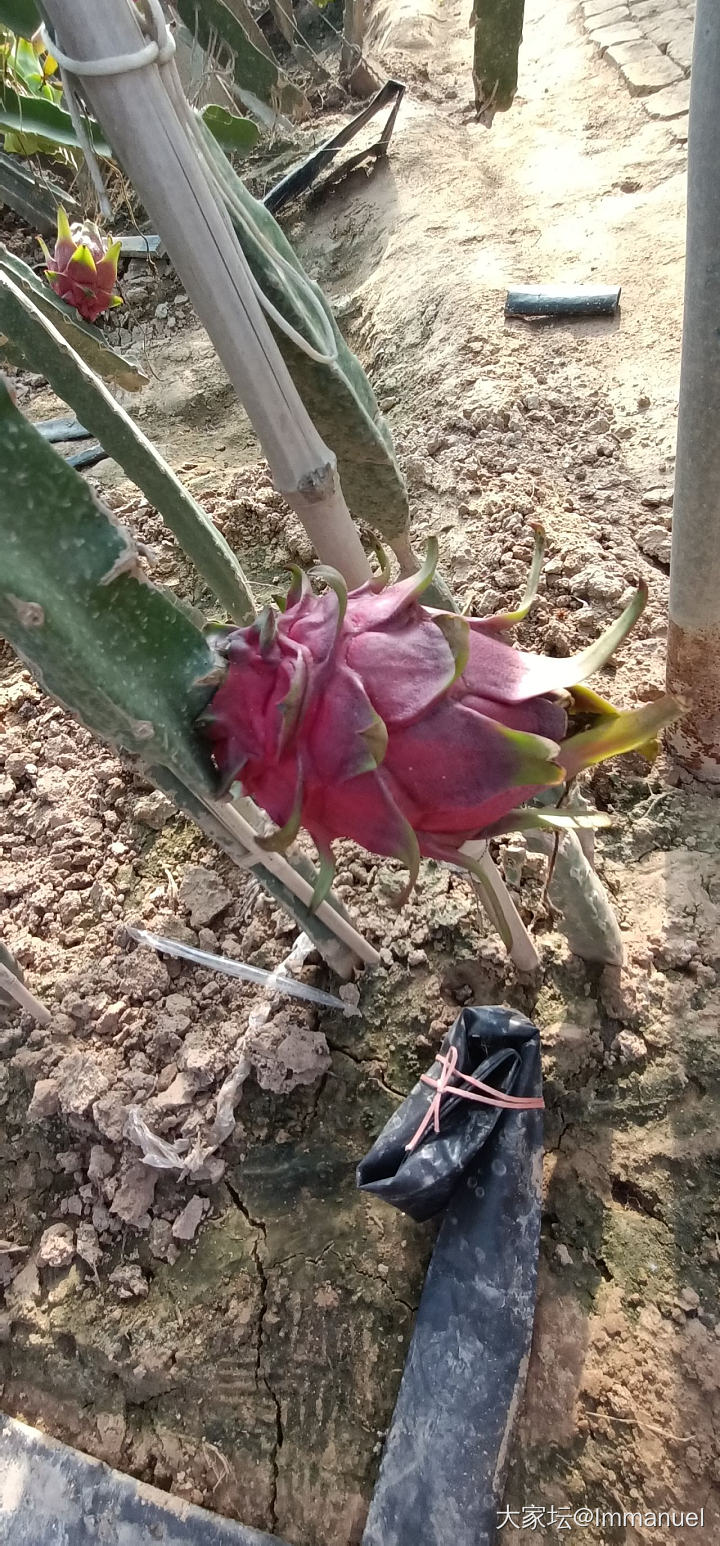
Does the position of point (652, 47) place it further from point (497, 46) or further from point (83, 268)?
point (83, 268)

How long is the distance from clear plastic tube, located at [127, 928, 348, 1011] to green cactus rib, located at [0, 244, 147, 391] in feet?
2.20

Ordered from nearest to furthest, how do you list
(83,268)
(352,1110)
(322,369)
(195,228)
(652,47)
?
(195,228), (322,369), (352,1110), (83,268), (652,47)

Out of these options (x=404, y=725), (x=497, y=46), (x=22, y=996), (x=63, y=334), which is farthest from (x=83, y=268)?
(x=404, y=725)

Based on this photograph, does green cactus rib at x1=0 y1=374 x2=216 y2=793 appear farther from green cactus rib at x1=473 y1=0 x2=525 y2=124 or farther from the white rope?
green cactus rib at x1=473 y1=0 x2=525 y2=124

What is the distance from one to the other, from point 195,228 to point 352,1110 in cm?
86

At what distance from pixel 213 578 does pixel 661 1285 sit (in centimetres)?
84

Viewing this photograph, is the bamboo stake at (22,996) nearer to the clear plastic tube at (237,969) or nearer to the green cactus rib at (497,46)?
the clear plastic tube at (237,969)

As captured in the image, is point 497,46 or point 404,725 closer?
point 404,725

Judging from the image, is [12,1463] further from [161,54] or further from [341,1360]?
[161,54]

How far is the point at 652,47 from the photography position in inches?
101

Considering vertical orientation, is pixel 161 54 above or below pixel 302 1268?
above

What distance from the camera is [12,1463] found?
858 mm

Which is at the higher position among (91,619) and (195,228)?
(195,228)

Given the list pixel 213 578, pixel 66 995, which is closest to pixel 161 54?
pixel 213 578
